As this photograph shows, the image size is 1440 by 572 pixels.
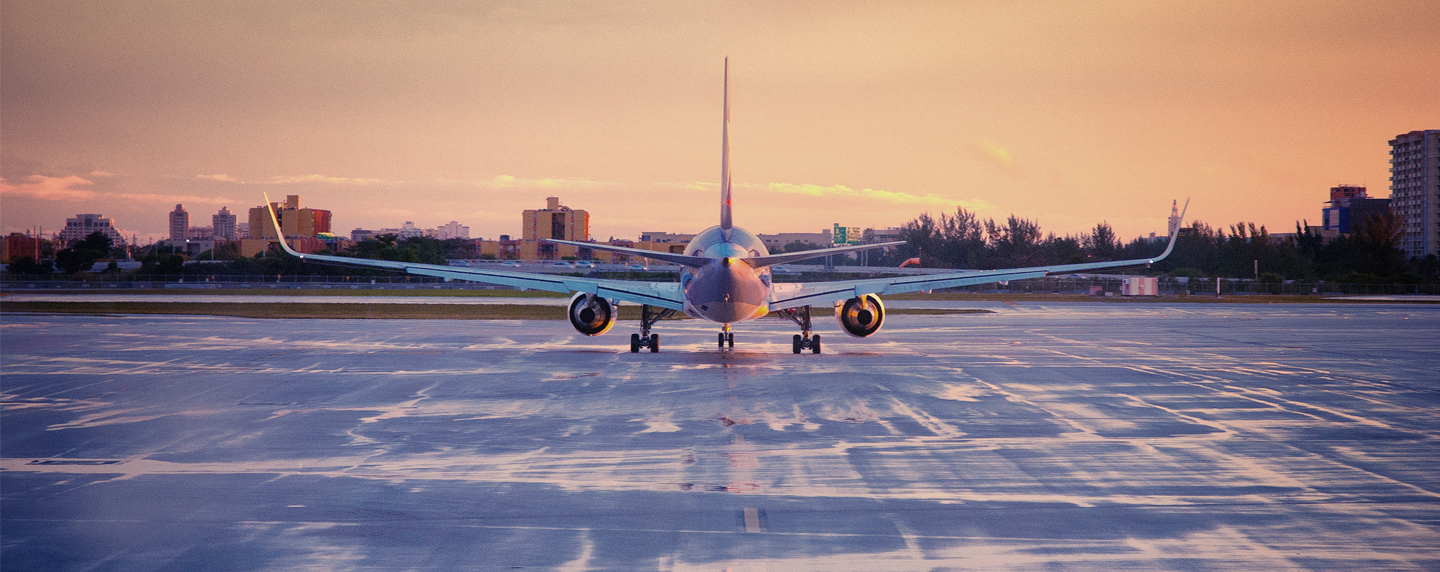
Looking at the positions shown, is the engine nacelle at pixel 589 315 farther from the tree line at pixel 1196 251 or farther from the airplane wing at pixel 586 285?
the tree line at pixel 1196 251

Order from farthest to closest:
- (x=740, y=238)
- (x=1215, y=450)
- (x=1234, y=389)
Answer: (x=740, y=238) < (x=1234, y=389) < (x=1215, y=450)

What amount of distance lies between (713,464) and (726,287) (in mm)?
13049

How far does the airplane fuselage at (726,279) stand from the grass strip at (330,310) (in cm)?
2120

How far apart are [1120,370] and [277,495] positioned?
65.4 feet

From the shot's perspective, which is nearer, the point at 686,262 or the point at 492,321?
the point at 686,262

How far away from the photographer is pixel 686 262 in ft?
77.5

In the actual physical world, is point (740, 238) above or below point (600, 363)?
above

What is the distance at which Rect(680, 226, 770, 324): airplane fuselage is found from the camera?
78.0ft

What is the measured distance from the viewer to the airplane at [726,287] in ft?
79.2

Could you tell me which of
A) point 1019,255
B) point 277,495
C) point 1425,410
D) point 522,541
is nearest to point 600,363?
point 277,495

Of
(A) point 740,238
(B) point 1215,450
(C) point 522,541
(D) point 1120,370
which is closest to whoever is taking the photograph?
(C) point 522,541

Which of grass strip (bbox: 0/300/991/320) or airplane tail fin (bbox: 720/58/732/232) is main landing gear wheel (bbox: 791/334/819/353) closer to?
airplane tail fin (bbox: 720/58/732/232)

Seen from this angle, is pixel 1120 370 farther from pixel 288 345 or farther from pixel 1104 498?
pixel 288 345

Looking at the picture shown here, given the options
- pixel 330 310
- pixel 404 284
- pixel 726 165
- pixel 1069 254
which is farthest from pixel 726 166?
pixel 1069 254
